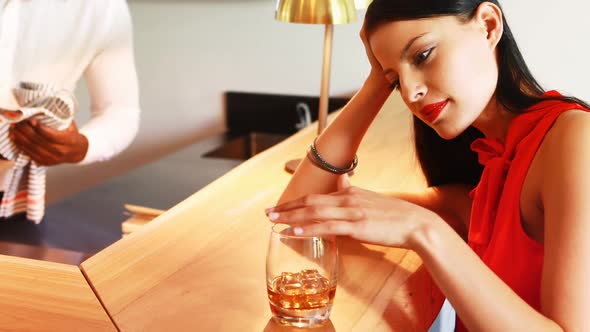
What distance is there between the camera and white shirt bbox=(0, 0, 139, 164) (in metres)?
2.38

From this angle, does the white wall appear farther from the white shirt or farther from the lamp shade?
the lamp shade

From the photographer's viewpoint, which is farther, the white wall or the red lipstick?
the white wall

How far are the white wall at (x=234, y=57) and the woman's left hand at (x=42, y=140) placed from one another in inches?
54.8

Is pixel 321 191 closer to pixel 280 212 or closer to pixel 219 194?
pixel 219 194

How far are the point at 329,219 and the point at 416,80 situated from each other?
28cm

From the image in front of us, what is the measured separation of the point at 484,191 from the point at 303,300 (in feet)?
1.51

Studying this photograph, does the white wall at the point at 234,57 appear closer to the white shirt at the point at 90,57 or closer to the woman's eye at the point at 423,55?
the white shirt at the point at 90,57

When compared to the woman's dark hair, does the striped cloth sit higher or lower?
lower

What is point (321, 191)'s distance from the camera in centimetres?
147

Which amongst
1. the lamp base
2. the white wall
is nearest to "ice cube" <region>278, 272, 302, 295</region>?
the lamp base

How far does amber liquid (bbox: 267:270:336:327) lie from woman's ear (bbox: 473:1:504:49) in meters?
0.51

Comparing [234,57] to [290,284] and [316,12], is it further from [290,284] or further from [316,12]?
[290,284]

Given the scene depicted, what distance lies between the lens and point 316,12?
1646 millimetres

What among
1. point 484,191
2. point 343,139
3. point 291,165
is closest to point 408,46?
point 484,191
